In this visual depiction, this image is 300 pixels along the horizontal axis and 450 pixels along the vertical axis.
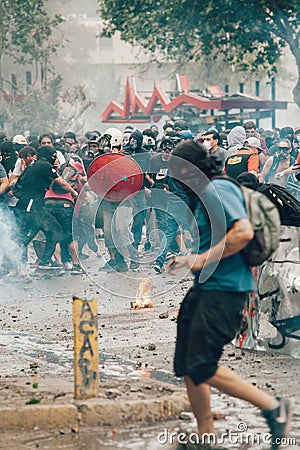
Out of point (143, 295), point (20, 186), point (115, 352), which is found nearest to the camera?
point (115, 352)

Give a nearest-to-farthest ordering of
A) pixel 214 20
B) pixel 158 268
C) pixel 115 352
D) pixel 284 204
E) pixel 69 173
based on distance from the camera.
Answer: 1. pixel 284 204
2. pixel 115 352
3. pixel 158 268
4. pixel 69 173
5. pixel 214 20

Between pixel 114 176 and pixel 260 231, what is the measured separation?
862 cm

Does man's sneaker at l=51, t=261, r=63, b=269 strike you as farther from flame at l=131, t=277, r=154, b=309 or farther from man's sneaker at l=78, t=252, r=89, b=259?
flame at l=131, t=277, r=154, b=309

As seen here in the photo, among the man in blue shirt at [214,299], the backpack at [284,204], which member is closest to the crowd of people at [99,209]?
the backpack at [284,204]

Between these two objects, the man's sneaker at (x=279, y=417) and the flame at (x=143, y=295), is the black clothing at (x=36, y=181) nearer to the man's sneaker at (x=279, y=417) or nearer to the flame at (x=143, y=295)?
the flame at (x=143, y=295)

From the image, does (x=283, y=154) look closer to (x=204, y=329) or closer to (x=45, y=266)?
(x=45, y=266)

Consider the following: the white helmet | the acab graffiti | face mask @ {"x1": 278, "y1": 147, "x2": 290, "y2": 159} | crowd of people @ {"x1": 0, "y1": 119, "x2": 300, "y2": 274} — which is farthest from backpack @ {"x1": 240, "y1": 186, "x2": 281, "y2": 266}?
face mask @ {"x1": 278, "y1": 147, "x2": 290, "y2": 159}

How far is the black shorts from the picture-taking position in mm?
6207

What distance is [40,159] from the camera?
50.0ft

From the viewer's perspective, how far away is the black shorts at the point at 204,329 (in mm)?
6207

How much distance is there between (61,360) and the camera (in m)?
9.16

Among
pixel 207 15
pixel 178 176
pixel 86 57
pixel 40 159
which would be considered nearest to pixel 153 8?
pixel 207 15

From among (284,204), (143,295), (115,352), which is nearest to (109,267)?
(143,295)

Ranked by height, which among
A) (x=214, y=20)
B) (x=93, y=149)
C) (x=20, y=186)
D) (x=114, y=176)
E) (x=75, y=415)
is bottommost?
(x=75, y=415)
